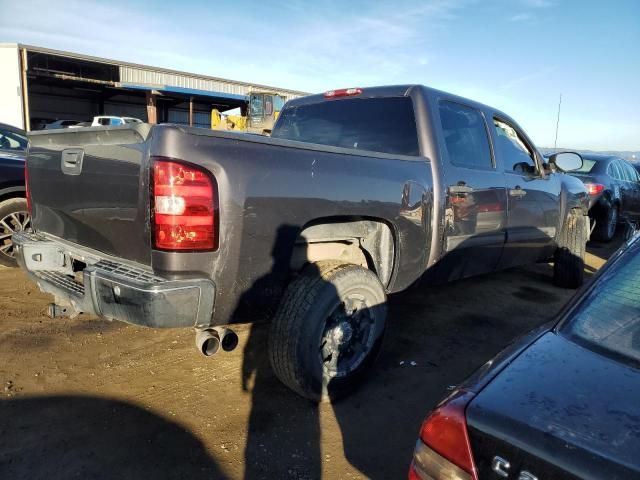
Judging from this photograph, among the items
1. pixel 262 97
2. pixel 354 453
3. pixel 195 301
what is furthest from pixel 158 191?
pixel 262 97

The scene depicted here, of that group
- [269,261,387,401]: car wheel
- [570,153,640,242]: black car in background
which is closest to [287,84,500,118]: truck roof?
[269,261,387,401]: car wheel

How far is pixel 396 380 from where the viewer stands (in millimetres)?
3223

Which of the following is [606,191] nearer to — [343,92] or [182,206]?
[343,92]

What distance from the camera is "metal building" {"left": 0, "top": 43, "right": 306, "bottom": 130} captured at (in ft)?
74.8

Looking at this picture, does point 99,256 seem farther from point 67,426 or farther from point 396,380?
point 396,380

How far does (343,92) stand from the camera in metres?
4.02

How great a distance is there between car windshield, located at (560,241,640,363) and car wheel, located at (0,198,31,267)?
5.22 meters

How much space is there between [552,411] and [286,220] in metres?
1.54

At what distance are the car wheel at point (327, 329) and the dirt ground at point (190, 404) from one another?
0.20 meters

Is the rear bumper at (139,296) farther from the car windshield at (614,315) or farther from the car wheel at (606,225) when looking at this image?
the car wheel at (606,225)

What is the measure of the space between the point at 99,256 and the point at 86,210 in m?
0.28

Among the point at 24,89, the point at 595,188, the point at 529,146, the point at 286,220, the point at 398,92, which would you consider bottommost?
the point at 286,220

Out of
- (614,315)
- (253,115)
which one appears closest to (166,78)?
(253,115)

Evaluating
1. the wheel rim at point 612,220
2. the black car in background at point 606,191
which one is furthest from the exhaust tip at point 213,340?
the wheel rim at point 612,220
